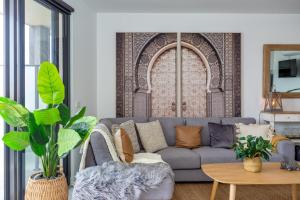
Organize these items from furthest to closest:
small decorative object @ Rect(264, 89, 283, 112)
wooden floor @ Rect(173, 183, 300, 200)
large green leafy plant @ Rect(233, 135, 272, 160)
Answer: small decorative object @ Rect(264, 89, 283, 112) < wooden floor @ Rect(173, 183, 300, 200) < large green leafy plant @ Rect(233, 135, 272, 160)

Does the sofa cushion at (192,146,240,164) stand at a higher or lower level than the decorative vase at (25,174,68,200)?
lower

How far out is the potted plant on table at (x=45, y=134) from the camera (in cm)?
221

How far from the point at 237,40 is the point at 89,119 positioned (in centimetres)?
350

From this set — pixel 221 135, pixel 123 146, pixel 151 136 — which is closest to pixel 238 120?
pixel 221 135

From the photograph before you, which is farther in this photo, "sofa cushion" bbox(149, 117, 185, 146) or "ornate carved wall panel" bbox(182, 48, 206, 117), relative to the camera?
"ornate carved wall panel" bbox(182, 48, 206, 117)

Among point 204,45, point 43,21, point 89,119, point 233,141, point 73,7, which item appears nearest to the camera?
point 89,119

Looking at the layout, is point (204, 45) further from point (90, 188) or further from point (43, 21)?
point (90, 188)

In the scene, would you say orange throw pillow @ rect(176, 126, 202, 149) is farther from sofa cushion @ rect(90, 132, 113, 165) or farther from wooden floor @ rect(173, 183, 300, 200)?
sofa cushion @ rect(90, 132, 113, 165)

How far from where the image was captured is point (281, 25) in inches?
205

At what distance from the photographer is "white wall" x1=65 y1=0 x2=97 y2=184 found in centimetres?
396

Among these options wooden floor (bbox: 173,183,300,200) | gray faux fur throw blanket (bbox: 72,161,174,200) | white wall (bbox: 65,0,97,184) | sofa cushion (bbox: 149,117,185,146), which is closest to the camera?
gray faux fur throw blanket (bbox: 72,161,174,200)

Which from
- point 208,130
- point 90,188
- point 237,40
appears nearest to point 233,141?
point 208,130

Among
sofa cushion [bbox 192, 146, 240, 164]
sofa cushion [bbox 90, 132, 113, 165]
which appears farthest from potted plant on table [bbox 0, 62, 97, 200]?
sofa cushion [bbox 192, 146, 240, 164]

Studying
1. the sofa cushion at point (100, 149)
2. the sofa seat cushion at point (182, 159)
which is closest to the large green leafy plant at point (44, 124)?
the sofa cushion at point (100, 149)
